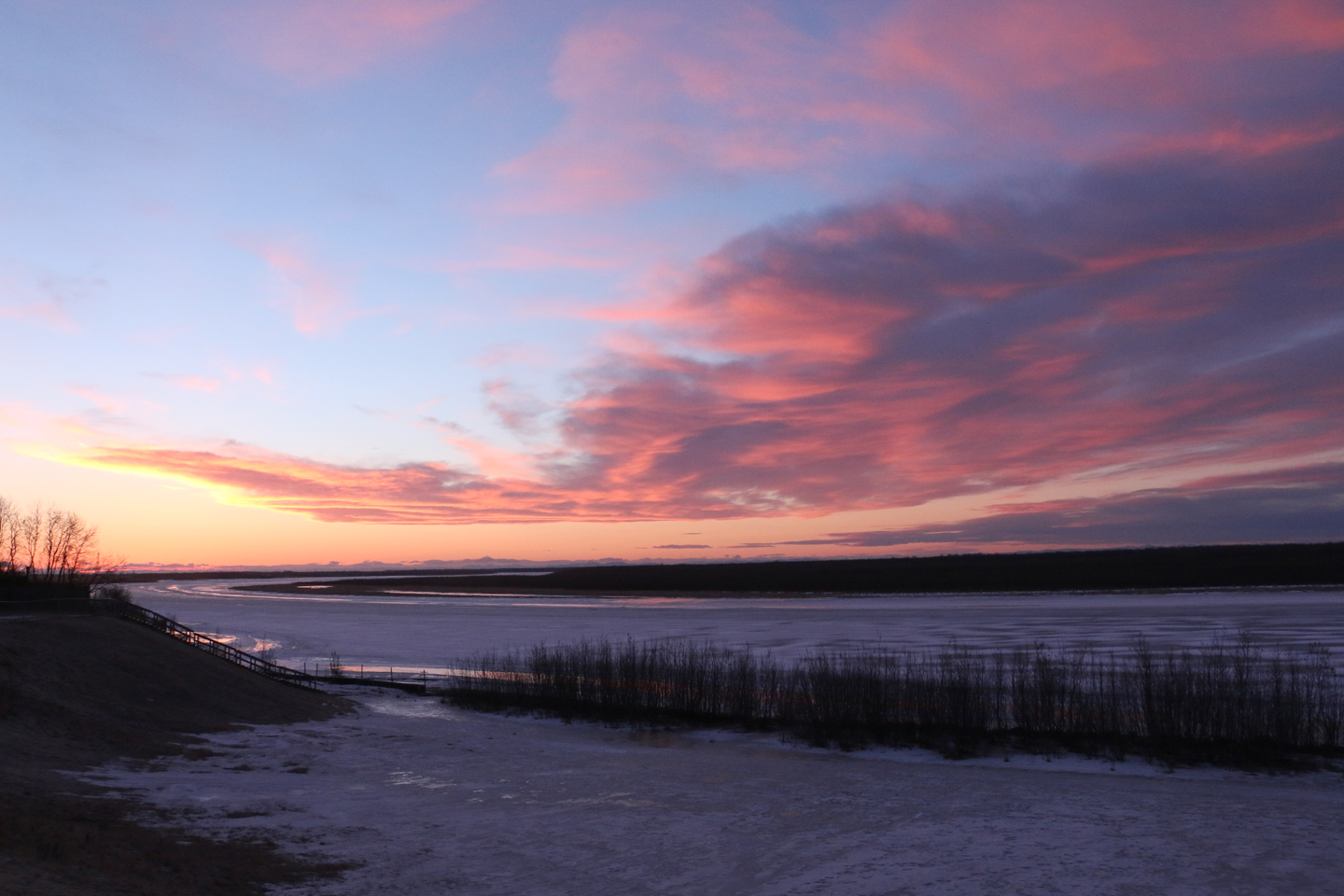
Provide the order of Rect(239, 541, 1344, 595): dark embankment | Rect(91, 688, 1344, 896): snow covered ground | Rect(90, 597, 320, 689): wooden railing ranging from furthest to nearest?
Rect(239, 541, 1344, 595): dark embankment
Rect(90, 597, 320, 689): wooden railing
Rect(91, 688, 1344, 896): snow covered ground

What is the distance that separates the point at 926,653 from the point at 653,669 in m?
18.5

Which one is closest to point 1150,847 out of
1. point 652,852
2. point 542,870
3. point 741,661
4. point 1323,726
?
point 652,852

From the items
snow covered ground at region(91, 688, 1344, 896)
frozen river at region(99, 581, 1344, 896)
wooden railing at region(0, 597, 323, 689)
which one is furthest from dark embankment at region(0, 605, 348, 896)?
snow covered ground at region(91, 688, 1344, 896)

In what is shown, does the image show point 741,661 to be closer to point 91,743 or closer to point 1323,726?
point 1323,726

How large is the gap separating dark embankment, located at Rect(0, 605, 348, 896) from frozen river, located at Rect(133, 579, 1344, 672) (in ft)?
67.8

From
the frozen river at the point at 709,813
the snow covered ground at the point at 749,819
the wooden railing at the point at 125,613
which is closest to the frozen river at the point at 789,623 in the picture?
the wooden railing at the point at 125,613

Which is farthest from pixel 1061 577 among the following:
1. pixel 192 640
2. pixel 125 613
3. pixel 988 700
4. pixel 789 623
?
pixel 125 613

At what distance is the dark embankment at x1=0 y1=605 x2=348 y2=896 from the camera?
15414 millimetres

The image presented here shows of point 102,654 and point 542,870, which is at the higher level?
point 102,654

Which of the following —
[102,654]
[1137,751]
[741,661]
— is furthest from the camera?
[741,661]

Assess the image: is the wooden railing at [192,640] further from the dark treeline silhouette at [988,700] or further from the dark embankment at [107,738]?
the dark treeline silhouette at [988,700]

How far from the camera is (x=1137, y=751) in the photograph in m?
30.5

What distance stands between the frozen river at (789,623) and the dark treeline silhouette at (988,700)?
1094 cm

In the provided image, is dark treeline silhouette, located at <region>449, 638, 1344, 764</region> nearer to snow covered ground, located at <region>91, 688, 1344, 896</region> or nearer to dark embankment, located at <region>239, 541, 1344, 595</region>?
snow covered ground, located at <region>91, 688, 1344, 896</region>
